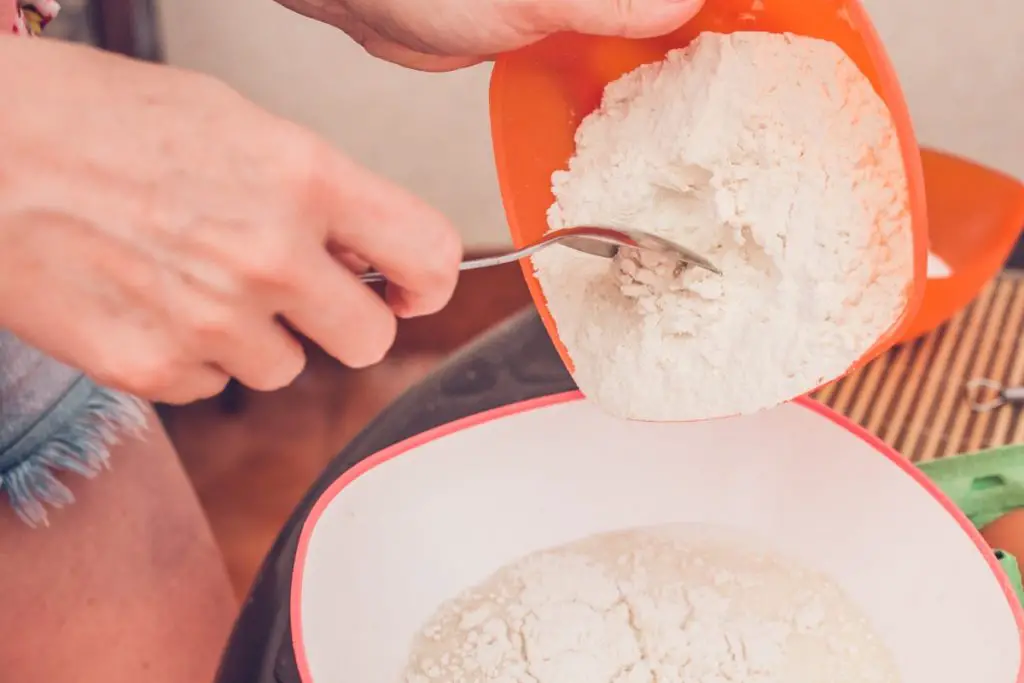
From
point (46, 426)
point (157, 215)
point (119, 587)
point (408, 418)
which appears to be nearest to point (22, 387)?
point (46, 426)

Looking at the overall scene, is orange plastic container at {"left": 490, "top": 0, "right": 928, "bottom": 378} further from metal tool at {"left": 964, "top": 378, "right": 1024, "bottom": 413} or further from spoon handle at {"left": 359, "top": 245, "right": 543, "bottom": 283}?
metal tool at {"left": 964, "top": 378, "right": 1024, "bottom": 413}

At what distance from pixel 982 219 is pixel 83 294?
0.71m

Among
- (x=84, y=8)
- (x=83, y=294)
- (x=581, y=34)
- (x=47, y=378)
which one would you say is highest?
(x=581, y=34)

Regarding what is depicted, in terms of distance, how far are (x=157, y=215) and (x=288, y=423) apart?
1.03 m

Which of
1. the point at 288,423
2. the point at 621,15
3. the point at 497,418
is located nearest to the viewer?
the point at 621,15

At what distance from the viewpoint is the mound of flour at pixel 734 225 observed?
472 millimetres

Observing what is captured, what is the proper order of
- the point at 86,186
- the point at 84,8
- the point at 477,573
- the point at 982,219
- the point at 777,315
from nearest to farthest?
the point at 86,186 < the point at 777,315 < the point at 477,573 < the point at 982,219 < the point at 84,8

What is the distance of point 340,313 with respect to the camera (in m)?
0.41

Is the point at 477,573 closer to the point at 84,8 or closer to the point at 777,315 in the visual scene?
the point at 777,315

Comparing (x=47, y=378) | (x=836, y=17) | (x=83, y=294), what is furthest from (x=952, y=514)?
(x=47, y=378)

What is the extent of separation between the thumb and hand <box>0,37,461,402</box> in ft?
0.52

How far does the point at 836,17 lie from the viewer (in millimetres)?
457

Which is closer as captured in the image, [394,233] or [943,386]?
[394,233]

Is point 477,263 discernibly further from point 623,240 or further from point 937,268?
point 937,268
